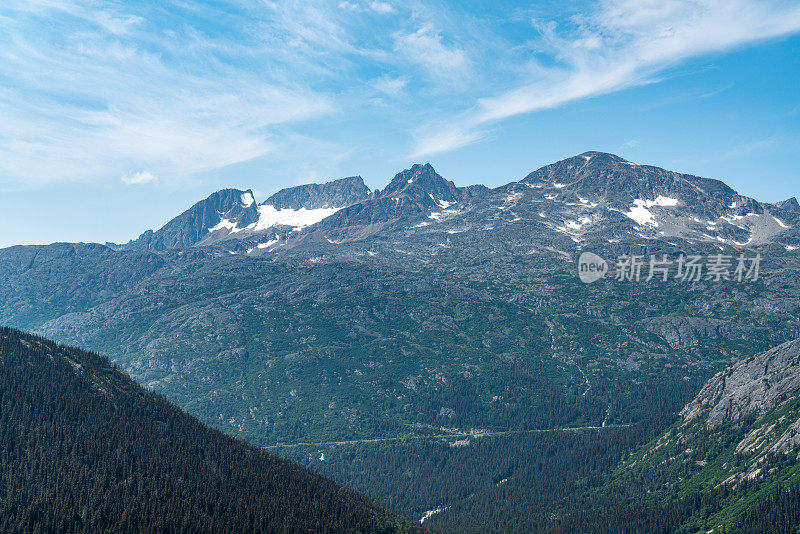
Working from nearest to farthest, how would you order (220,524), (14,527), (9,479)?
(14,527), (9,479), (220,524)

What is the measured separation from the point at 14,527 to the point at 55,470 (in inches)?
1088

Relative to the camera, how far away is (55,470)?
195 meters

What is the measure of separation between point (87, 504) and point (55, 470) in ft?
59.9

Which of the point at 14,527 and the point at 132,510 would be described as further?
the point at 132,510

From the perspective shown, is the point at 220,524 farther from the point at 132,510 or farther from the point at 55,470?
the point at 55,470

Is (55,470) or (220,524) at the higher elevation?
(55,470)

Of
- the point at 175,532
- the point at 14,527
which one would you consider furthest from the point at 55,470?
the point at 175,532

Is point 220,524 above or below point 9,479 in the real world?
below

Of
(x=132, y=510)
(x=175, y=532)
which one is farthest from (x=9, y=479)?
(x=175, y=532)

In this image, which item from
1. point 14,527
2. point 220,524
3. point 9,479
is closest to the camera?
point 14,527

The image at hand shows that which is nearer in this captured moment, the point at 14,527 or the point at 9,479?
the point at 14,527

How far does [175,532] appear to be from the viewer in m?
188

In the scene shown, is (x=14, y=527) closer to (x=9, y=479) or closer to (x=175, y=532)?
(x=9, y=479)

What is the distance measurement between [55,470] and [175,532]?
42350mm
